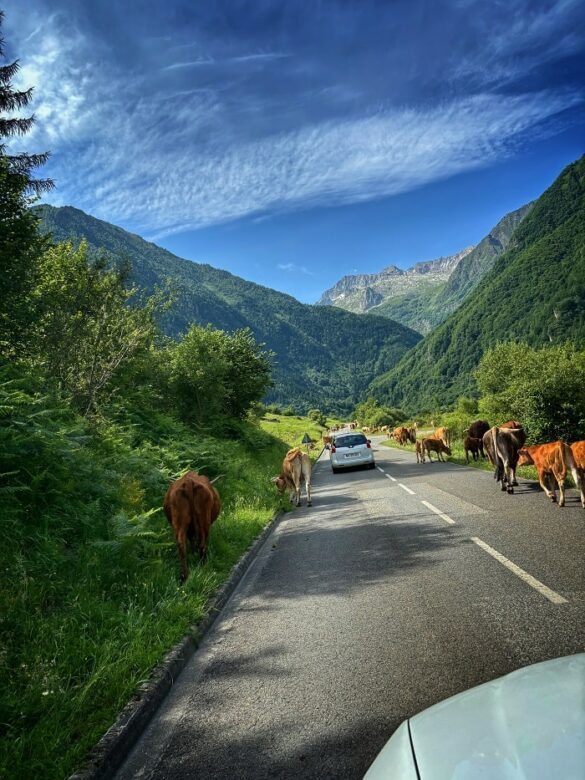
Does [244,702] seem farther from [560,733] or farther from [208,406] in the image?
[208,406]

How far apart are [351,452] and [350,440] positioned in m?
0.85

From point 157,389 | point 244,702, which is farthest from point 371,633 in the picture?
point 157,389

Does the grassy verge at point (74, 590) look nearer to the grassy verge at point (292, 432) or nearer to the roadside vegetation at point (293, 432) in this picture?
the roadside vegetation at point (293, 432)

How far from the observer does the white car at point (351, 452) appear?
77.5 feet

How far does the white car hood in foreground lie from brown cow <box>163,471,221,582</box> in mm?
5430

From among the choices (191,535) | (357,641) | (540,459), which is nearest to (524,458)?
(540,459)

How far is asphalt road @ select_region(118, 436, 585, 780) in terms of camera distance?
10.1 feet

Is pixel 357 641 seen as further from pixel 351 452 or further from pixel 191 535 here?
pixel 351 452

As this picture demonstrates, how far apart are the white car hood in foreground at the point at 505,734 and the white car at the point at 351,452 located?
21.8 metres

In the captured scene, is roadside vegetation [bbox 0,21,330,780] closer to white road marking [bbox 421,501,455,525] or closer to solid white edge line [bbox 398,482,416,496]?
white road marking [bbox 421,501,455,525]

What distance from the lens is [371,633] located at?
4.56 meters

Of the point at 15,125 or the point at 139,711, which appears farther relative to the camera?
the point at 15,125

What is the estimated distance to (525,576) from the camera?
18.0ft

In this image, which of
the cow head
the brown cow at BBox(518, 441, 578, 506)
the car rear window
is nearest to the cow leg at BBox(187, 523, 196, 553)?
the brown cow at BBox(518, 441, 578, 506)
